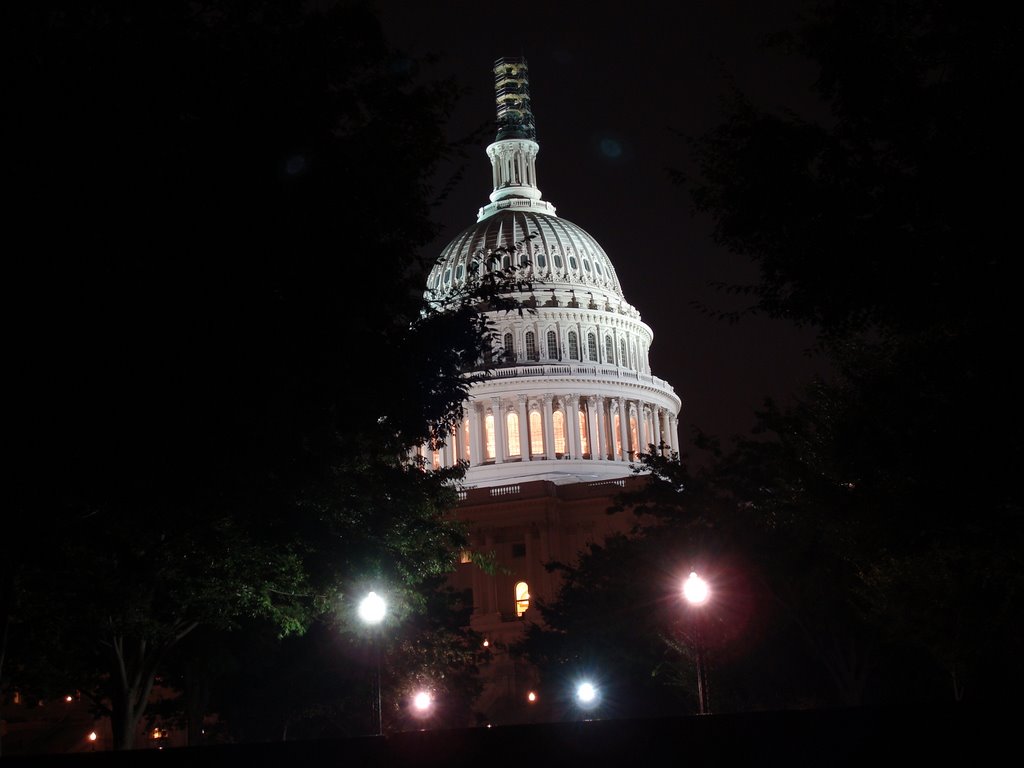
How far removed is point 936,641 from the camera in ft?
107

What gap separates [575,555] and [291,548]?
79.3 meters

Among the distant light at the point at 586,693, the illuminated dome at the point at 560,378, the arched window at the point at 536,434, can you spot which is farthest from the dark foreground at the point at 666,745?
the arched window at the point at 536,434

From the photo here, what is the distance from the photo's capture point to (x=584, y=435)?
127 m

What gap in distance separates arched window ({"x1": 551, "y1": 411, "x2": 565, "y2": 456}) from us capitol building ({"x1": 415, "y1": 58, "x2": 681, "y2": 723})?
0.15m

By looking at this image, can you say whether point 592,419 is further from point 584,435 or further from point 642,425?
point 642,425

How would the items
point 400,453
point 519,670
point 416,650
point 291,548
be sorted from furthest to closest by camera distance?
point 519,670
point 416,650
point 400,453
point 291,548

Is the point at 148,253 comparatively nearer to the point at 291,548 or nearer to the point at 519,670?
the point at 291,548

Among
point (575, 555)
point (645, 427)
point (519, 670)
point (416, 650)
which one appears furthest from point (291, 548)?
point (645, 427)

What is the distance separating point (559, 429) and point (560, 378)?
16.9 feet

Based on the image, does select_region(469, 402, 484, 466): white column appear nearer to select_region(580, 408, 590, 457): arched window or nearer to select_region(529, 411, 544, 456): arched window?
select_region(529, 411, 544, 456): arched window

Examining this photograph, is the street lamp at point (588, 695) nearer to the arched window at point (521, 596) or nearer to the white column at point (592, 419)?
the arched window at point (521, 596)

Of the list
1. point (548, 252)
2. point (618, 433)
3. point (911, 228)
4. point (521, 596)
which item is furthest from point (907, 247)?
point (548, 252)

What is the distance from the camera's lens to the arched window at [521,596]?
102 meters

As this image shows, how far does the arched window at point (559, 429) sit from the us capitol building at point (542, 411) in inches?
5.8
